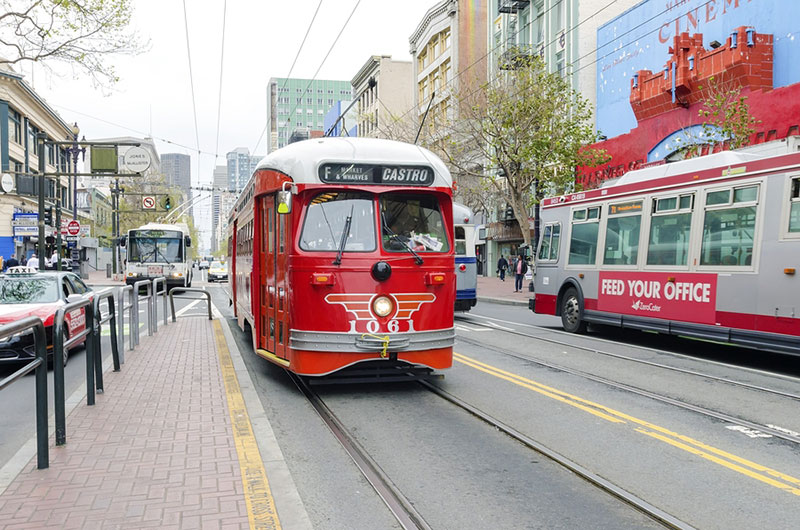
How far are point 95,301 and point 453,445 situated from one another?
427cm

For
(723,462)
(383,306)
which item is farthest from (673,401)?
(383,306)

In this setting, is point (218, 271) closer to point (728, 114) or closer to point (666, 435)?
point (728, 114)

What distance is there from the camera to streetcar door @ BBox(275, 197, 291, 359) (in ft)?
26.1

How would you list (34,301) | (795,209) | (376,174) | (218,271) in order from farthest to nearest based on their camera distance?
(218,271), (34,301), (795,209), (376,174)

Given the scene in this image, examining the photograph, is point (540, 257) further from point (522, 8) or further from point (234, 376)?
point (522, 8)

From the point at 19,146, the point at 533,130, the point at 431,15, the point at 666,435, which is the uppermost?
the point at 431,15

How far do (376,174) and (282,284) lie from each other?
177cm

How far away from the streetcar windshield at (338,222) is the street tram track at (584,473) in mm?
2186

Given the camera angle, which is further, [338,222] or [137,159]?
[137,159]

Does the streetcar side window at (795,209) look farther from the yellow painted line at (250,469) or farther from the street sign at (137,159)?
the street sign at (137,159)

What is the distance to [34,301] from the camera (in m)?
10.6

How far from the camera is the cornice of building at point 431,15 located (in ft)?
173

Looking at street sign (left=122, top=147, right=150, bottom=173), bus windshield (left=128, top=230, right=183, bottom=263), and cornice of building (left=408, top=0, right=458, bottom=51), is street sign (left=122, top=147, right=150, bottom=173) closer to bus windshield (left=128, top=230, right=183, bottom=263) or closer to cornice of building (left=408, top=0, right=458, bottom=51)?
bus windshield (left=128, top=230, right=183, bottom=263)

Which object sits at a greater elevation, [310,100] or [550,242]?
[310,100]
